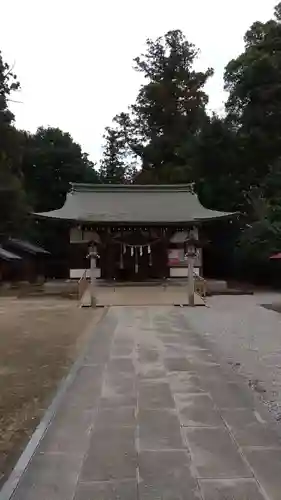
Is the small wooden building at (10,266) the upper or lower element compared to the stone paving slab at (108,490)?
upper

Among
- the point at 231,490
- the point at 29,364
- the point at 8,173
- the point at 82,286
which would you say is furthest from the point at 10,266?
the point at 231,490

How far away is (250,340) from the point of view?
9.92m

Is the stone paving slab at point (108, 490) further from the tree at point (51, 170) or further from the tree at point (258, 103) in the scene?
the tree at point (51, 170)

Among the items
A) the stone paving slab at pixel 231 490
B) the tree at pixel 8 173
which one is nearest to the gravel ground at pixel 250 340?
the stone paving slab at pixel 231 490

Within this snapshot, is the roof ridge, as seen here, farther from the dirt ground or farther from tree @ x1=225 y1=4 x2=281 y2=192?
the dirt ground

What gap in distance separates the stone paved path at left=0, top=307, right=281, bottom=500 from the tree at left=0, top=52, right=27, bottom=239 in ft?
66.3

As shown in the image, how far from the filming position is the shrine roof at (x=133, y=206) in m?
25.0

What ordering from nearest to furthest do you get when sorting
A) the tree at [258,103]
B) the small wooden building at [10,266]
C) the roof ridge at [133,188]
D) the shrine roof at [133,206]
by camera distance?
the shrine roof at [133,206], the small wooden building at [10,266], the tree at [258,103], the roof ridge at [133,188]

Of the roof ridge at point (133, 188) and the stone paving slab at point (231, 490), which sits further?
the roof ridge at point (133, 188)

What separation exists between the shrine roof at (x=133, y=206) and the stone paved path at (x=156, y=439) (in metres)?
17.5

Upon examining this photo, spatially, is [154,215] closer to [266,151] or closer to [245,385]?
[266,151]

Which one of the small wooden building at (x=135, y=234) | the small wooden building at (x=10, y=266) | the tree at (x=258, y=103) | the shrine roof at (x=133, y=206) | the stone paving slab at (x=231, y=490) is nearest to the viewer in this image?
the stone paving slab at (x=231, y=490)

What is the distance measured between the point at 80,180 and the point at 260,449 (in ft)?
131

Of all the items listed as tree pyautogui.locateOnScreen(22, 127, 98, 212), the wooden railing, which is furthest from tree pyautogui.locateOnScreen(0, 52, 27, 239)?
tree pyautogui.locateOnScreen(22, 127, 98, 212)
